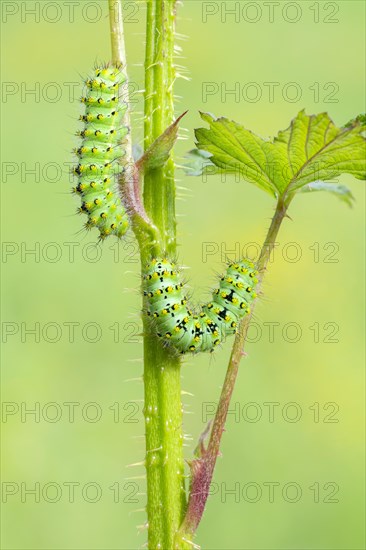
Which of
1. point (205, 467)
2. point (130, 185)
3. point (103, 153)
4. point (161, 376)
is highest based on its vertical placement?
point (103, 153)

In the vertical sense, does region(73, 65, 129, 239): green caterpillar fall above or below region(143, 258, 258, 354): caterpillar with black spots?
above

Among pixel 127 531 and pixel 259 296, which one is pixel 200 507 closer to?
pixel 259 296

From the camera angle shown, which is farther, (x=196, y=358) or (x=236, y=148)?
(x=196, y=358)

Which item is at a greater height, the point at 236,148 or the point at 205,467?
the point at 236,148

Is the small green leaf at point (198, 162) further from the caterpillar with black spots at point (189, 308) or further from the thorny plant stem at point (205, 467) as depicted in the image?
the thorny plant stem at point (205, 467)

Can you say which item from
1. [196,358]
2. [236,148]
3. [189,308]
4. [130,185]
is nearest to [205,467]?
[189,308]

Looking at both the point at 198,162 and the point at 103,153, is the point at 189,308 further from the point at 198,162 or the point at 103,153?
the point at 103,153

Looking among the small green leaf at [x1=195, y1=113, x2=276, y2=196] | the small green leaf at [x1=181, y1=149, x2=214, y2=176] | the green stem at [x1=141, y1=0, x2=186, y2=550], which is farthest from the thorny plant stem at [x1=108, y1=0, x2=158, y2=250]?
the small green leaf at [x1=181, y1=149, x2=214, y2=176]

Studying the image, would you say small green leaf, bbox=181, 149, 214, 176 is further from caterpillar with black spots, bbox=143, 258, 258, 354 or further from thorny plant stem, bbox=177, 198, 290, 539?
thorny plant stem, bbox=177, 198, 290, 539
